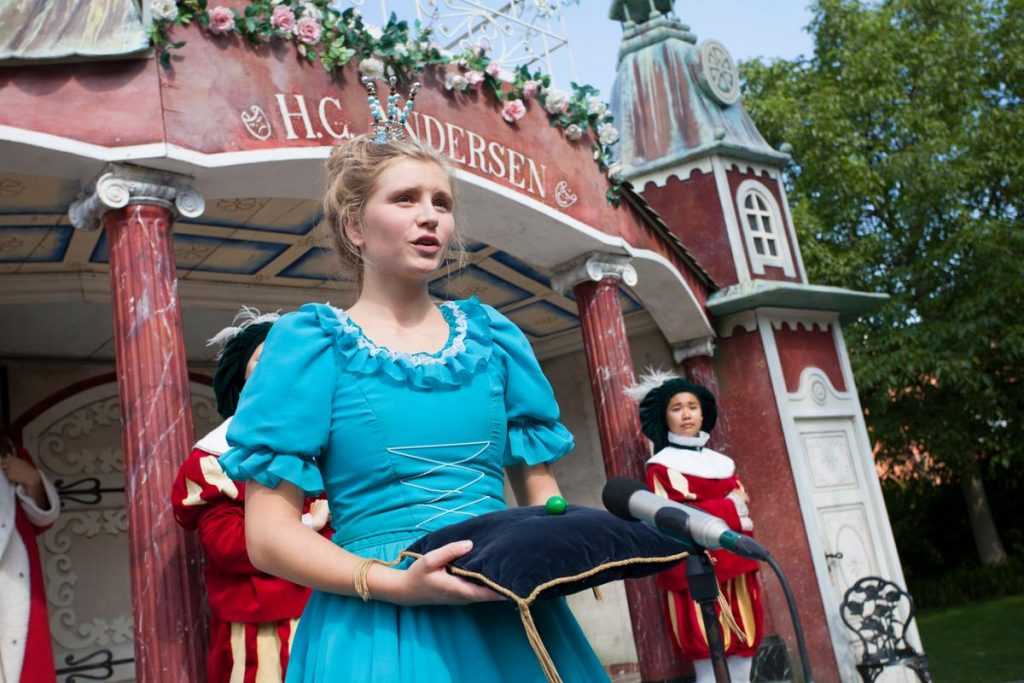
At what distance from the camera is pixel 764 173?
10289mm

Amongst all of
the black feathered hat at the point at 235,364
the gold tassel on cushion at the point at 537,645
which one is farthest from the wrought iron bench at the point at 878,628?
the gold tassel on cushion at the point at 537,645

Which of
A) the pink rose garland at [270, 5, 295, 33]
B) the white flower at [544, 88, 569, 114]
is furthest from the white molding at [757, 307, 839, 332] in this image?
the pink rose garland at [270, 5, 295, 33]

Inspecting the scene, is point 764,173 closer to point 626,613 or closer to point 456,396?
point 626,613

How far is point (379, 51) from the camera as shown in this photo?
19.1 ft

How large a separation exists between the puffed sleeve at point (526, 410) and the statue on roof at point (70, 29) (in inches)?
128

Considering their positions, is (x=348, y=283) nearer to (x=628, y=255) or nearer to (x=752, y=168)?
(x=628, y=255)

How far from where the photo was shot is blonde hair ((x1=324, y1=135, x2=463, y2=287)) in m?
2.17

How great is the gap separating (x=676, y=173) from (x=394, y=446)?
331 inches

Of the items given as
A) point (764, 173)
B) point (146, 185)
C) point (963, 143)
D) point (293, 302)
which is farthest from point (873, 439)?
point (146, 185)

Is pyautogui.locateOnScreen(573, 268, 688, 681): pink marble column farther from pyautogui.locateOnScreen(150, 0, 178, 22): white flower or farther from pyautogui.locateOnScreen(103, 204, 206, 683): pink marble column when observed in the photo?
pyautogui.locateOnScreen(150, 0, 178, 22): white flower

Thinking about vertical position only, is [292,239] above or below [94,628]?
above

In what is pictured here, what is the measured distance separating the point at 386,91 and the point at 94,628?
4369 millimetres

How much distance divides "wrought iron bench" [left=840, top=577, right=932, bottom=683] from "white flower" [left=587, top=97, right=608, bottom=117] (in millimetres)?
3953

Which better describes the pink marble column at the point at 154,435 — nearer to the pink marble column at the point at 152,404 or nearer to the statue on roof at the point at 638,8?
the pink marble column at the point at 152,404
